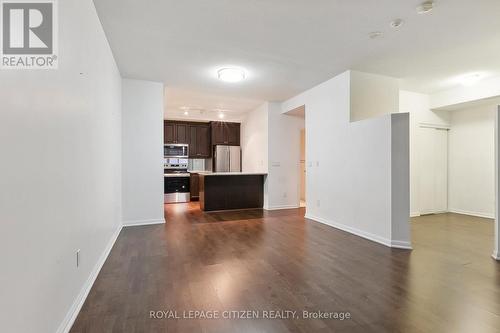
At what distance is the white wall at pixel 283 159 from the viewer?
6.20 m

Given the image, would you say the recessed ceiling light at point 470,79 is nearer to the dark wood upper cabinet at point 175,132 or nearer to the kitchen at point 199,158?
the kitchen at point 199,158

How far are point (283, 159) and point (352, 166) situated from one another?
2.41 m

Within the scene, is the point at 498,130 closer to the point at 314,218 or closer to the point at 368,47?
the point at 368,47

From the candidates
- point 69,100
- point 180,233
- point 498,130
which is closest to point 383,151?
point 498,130

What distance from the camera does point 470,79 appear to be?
443 centimetres

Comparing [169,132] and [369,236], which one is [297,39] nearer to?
[369,236]

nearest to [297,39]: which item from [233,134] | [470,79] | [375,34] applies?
[375,34]

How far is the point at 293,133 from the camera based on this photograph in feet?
21.1

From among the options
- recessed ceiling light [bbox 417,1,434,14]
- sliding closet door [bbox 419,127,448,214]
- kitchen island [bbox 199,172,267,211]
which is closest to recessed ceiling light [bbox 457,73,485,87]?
sliding closet door [bbox 419,127,448,214]

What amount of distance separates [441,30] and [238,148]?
6.16 meters

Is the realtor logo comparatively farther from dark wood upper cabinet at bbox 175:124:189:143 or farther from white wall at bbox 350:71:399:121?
dark wood upper cabinet at bbox 175:124:189:143

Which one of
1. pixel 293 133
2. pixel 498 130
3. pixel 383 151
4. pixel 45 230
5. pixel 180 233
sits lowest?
pixel 180 233

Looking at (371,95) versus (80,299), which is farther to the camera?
(371,95)

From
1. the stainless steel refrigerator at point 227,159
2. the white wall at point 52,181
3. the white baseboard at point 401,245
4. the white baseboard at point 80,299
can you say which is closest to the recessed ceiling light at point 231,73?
the white wall at point 52,181
